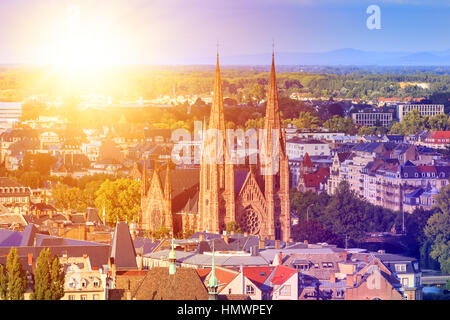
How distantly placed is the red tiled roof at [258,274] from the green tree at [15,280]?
3529 millimetres

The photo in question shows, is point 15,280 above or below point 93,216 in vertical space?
above

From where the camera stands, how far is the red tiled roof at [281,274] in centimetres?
2355

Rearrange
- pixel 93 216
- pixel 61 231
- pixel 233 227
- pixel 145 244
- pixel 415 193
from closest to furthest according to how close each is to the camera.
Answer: pixel 145 244 → pixel 61 231 → pixel 233 227 → pixel 93 216 → pixel 415 193

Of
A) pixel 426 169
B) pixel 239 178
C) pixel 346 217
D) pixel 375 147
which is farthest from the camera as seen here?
pixel 375 147

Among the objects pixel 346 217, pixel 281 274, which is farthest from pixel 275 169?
pixel 281 274

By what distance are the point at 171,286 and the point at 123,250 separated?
657cm

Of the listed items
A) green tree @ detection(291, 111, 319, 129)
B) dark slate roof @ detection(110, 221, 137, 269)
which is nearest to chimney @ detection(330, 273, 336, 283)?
dark slate roof @ detection(110, 221, 137, 269)

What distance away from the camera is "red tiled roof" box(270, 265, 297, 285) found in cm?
2355

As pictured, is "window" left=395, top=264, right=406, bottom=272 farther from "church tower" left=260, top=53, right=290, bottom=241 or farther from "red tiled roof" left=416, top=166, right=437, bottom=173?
"red tiled roof" left=416, top=166, right=437, bottom=173

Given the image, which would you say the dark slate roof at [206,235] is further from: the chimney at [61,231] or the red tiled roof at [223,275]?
the red tiled roof at [223,275]

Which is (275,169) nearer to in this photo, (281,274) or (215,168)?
(215,168)

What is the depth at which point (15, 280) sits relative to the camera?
22.1 m

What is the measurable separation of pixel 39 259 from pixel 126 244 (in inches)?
152

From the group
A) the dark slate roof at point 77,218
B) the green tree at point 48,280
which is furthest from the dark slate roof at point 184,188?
the green tree at point 48,280
